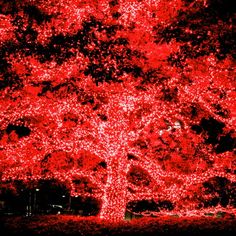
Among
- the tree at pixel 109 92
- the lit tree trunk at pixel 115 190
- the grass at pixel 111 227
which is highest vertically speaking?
the tree at pixel 109 92

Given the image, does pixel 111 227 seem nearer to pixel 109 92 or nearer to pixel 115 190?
pixel 109 92

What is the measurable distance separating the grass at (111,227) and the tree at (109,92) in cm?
253

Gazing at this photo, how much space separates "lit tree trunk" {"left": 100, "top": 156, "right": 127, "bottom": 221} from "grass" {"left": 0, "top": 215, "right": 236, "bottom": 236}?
2.69 m

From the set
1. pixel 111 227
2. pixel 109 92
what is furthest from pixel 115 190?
pixel 111 227

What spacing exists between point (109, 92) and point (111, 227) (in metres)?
3.34

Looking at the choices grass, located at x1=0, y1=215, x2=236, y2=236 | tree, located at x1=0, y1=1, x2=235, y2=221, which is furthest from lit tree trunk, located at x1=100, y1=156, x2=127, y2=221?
grass, located at x1=0, y1=215, x2=236, y2=236

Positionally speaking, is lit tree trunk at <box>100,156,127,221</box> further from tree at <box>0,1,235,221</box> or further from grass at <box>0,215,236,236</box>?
grass at <box>0,215,236,236</box>

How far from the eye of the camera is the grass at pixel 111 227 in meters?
5.46

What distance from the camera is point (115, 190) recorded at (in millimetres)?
9766

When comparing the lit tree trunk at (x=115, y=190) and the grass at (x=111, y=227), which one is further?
the lit tree trunk at (x=115, y=190)

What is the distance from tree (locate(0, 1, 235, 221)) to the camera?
781 centimetres

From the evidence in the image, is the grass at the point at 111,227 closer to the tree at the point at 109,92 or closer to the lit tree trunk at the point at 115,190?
the tree at the point at 109,92

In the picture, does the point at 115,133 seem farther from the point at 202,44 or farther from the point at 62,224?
the point at 62,224

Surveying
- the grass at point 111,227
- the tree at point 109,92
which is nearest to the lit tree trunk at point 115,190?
the tree at point 109,92
